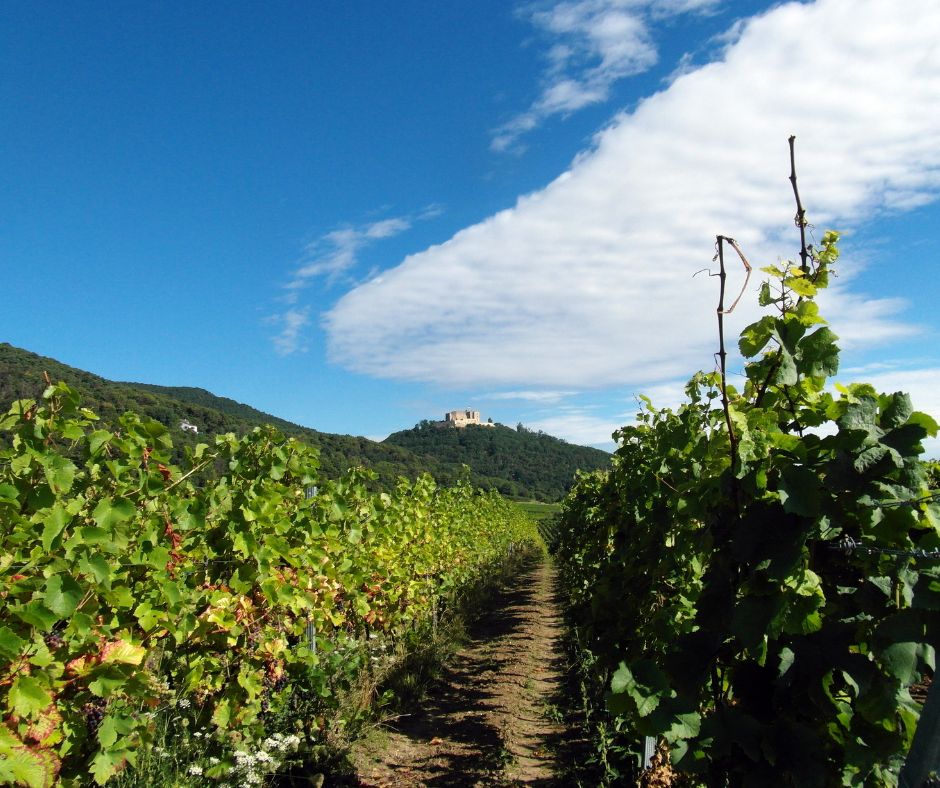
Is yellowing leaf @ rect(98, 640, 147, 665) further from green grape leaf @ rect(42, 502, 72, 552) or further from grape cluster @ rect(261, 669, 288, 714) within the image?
grape cluster @ rect(261, 669, 288, 714)

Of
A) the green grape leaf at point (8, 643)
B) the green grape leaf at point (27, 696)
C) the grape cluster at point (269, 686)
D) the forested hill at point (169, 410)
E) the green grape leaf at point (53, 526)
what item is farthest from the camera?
the forested hill at point (169, 410)

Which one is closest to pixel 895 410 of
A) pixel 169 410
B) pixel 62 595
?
pixel 62 595

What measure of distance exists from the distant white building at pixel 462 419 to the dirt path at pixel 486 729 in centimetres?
7516

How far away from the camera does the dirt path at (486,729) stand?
449 centimetres

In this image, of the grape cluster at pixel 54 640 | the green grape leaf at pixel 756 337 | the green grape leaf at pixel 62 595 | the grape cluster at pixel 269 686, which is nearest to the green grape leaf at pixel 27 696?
the green grape leaf at pixel 62 595

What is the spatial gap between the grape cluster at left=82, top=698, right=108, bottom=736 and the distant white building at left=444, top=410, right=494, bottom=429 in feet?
263

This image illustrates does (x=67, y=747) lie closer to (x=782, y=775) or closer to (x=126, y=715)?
(x=126, y=715)

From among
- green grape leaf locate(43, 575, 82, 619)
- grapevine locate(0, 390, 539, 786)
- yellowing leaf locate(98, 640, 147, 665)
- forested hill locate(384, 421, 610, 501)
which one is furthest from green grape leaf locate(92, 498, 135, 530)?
forested hill locate(384, 421, 610, 501)

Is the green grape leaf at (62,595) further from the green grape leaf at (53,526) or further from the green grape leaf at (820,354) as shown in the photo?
the green grape leaf at (820,354)

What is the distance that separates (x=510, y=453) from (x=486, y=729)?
234 ft

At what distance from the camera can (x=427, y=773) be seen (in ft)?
14.9

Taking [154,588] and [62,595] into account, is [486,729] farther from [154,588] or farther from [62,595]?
[62,595]

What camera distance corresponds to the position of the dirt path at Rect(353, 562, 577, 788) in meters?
4.49

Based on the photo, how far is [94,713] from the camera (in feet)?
8.98
